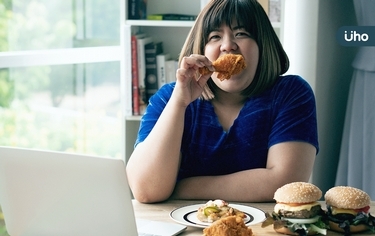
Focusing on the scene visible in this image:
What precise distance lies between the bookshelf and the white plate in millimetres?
1515

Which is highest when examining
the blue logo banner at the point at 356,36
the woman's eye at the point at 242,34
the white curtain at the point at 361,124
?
the woman's eye at the point at 242,34

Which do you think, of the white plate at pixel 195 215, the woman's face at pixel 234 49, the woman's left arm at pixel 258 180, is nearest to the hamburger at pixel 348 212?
the white plate at pixel 195 215

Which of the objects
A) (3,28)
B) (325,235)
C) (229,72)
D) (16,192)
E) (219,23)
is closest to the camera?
(16,192)

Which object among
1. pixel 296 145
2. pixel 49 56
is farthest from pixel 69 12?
pixel 296 145

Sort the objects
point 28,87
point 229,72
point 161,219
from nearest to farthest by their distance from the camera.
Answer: point 161,219 → point 229,72 → point 28,87

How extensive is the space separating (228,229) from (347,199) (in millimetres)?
335

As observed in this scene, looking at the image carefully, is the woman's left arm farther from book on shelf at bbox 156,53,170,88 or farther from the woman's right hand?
book on shelf at bbox 156,53,170,88

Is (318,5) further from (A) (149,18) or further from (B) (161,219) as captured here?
(B) (161,219)

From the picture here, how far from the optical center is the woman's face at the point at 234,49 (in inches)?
76.2

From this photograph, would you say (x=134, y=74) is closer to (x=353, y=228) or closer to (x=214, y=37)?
(x=214, y=37)

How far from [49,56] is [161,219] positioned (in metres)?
1.68

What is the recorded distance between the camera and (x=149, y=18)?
3.15 metres

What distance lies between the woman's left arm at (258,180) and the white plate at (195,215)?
106mm

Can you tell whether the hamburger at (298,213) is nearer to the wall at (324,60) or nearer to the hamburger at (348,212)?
the hamburger at (348,212)
